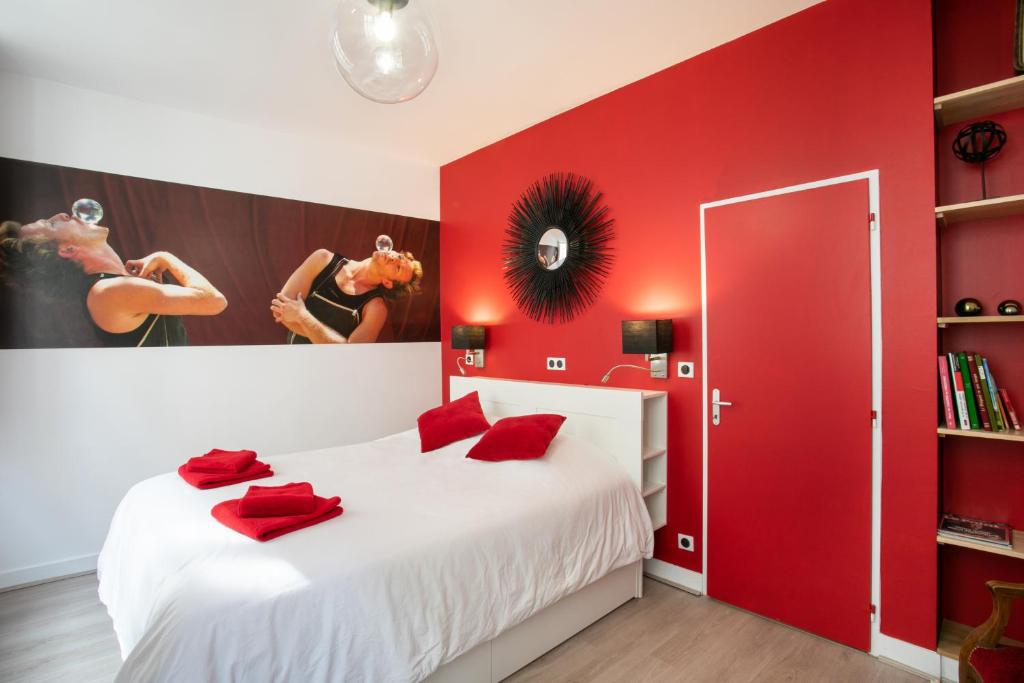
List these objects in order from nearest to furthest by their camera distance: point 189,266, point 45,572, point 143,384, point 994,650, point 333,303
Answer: point 994,650 → point 45,572 → point 143,384 → point 189,266 → point 333,303

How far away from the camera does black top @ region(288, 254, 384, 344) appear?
3.97 m

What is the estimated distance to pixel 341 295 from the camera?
13.5 feet

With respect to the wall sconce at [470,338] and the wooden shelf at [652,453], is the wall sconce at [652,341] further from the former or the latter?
the wall sconce at [470,338]

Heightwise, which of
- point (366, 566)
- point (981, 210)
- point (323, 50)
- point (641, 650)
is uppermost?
point (323, 50)

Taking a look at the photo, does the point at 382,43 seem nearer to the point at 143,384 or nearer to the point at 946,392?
the point at 946,392

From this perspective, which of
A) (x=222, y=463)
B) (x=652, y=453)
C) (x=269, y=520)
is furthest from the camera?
(x=652, y=453)

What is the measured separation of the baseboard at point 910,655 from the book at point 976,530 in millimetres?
497

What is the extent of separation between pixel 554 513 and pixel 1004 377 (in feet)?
6.13

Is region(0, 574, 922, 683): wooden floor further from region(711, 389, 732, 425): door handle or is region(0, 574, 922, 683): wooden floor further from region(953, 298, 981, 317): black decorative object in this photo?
region(953, 298, 981, 317): black decorative object

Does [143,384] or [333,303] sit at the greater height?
[333,303]

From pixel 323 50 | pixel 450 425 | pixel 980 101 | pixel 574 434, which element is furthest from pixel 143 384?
pixel 980 101

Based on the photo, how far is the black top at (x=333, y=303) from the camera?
3.97m

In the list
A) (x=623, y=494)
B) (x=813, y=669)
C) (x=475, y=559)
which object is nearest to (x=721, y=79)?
(x=623, y=494)

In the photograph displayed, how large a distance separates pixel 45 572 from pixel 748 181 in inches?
180
